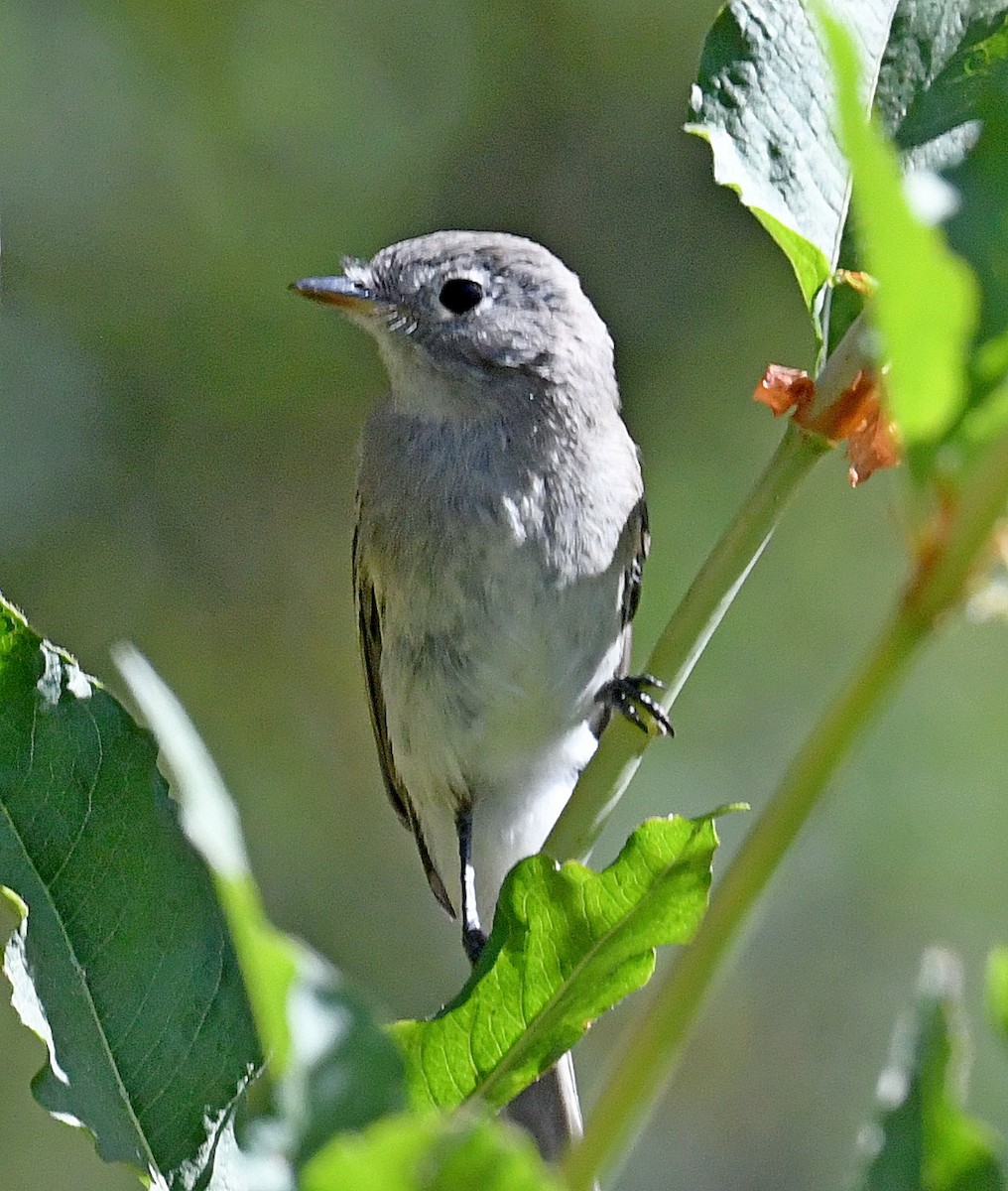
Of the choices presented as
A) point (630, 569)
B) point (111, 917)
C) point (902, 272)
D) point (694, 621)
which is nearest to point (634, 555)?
point (630, 569)

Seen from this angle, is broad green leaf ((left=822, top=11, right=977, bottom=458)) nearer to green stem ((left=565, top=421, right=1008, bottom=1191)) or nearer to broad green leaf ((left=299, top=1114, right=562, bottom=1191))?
green stem ((left=565, top=421, right=1008, bottom=1191))

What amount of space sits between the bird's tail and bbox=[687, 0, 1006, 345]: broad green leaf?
1.14 m

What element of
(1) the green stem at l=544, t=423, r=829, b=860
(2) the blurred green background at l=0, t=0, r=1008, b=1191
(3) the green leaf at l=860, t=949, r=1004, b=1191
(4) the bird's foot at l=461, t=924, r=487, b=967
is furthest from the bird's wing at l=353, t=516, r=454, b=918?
(3) the green leaf at l=860, t=949, r=1004, b=1191

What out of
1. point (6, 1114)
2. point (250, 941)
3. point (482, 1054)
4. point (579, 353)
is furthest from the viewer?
point (6, 1114)

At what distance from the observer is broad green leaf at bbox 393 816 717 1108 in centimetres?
85

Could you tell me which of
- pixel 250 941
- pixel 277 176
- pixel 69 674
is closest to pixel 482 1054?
pixel 69 674

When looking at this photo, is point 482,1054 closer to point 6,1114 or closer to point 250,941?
point 250,941

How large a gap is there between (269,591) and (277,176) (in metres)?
1.20

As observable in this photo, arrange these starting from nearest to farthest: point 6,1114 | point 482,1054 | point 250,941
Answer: point 250,941
point 482,1054
point 6,1114

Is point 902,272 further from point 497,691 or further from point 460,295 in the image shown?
point 460,295

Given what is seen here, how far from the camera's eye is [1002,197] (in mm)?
544

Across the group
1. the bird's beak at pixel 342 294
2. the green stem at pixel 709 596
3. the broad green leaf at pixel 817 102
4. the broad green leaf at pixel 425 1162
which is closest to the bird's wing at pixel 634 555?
the bird's beak at pixel 342 294

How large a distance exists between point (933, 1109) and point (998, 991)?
0.14ft

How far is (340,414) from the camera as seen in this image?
16.2ft
